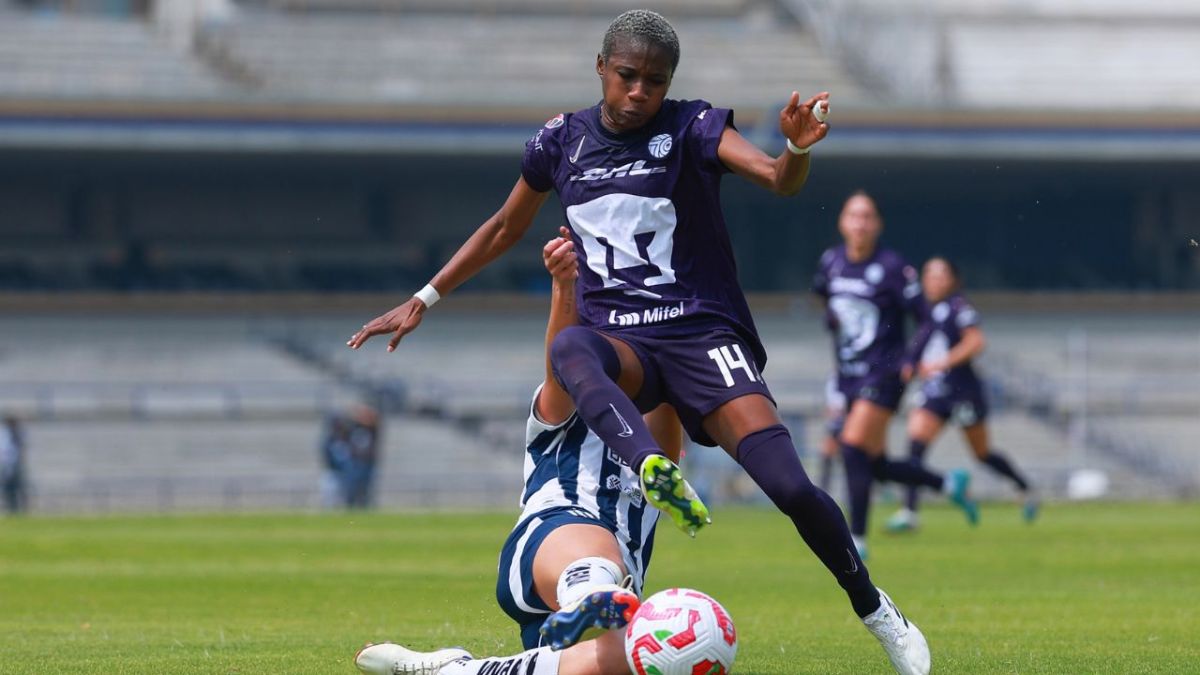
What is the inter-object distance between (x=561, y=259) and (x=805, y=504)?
115 centimetres

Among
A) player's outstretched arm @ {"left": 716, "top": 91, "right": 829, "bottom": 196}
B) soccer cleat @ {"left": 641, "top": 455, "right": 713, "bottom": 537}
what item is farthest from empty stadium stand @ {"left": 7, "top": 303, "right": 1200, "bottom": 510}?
soccer cleat @ {"left": 641, "top": 455, "right": 713, "bottom": 537}

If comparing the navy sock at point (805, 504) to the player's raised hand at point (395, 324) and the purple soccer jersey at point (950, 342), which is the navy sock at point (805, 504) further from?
the purple soccer jersey at point (950, 342)

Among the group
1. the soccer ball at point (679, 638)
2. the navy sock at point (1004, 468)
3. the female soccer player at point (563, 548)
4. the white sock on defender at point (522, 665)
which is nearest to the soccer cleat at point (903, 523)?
the navy sock at point (1004, 468)

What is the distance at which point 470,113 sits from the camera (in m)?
36.2

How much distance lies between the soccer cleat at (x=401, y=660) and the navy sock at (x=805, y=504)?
1.15 m

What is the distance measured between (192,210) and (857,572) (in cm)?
3489

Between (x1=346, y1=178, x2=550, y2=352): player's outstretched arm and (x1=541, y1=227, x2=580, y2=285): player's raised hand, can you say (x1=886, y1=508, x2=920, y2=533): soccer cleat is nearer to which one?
(x1=346, y1=178, x2=550, y2=352): player's outstretched arm

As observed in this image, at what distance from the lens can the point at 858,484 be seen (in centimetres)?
1359

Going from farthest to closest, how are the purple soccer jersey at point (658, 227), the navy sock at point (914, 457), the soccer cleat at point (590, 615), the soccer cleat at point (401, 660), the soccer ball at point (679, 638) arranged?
the navy sock at point (914, 457) < the purple soccer jersey at point (658, 227) < the soccer cleat at point (401, 660) < the soccer ball at point (679, 638) < the soccer cleat at point (590, 615)

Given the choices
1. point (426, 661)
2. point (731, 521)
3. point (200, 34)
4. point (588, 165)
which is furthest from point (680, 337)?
point (200, 34)

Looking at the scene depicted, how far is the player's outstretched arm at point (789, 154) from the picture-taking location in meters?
6.14

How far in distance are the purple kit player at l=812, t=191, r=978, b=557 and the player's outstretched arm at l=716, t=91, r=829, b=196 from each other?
7.04 m

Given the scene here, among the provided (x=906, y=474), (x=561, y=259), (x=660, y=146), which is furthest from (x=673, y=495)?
(x=906, y=474)

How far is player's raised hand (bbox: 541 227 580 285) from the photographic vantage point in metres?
6.39
